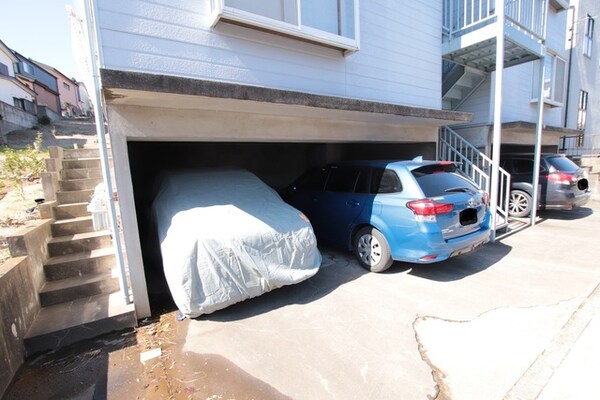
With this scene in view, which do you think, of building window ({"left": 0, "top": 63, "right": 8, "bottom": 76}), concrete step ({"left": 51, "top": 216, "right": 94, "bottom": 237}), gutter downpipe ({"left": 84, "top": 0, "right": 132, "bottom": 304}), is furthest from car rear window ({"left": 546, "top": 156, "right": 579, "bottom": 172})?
building window ({"left": 0, "top": 63, "right": 8, "bottom": 76})

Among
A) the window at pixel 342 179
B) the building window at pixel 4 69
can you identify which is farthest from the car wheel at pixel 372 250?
the building window at pixel 4 69

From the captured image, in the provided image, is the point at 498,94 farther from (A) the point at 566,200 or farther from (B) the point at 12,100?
(B) the point at 12,100

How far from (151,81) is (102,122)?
0.92 m

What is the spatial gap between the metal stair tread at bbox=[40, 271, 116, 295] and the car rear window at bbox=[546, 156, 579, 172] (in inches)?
365

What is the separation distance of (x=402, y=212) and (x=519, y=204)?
5.52 m

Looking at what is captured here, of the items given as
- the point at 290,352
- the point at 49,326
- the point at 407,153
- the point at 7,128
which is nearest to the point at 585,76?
the point at 407,153

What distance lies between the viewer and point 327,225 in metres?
5.20

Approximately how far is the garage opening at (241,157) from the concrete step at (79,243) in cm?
61

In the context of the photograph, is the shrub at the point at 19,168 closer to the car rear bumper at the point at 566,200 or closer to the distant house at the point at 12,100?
the distant house at the point at 12,100

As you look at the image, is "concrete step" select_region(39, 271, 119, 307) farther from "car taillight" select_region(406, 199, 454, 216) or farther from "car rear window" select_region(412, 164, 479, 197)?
"car rear window" select_region(412, 164, 479, 197)

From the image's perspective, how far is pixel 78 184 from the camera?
16.1 ft

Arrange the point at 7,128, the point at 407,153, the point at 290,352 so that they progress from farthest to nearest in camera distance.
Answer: the point at 7,128
the point at 407,153
the point at 290,352

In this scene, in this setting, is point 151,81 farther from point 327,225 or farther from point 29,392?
point 327,225

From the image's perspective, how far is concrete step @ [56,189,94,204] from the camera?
457cm
